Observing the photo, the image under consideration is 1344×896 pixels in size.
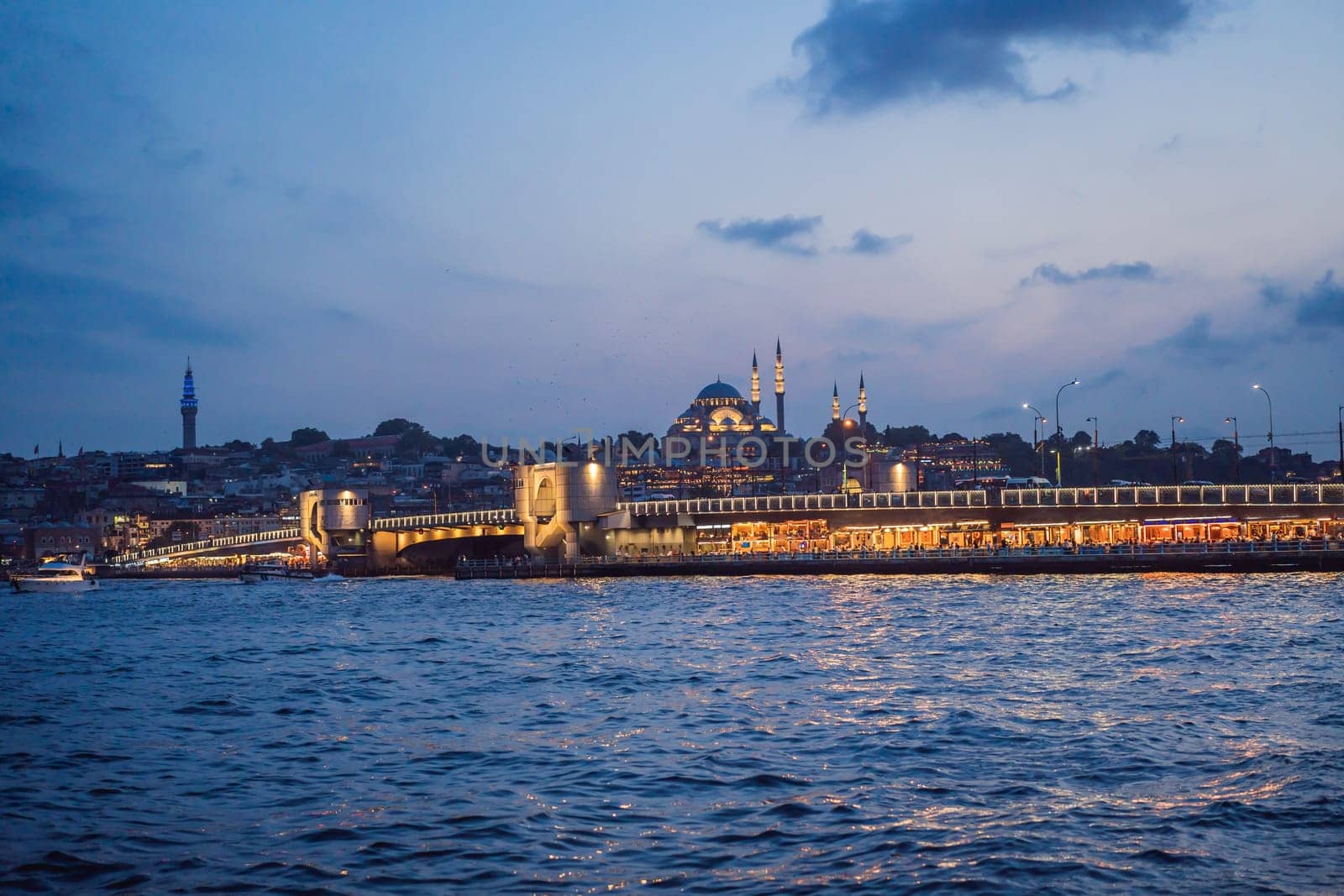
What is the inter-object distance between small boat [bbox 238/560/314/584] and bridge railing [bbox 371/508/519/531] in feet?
26.8

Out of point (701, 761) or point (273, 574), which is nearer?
point (701, 761)

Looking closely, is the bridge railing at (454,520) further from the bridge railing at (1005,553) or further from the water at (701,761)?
the water at (701,761)

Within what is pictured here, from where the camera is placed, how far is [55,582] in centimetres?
9975

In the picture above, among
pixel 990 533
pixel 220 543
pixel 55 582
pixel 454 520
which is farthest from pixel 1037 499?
pixel 220 543

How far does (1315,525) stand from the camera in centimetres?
8669

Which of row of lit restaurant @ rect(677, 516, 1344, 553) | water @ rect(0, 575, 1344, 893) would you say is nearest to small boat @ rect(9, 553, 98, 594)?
row of lit restaurant @ rect(677, 516, 1344, 553)

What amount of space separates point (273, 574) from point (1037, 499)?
6349 centimetres

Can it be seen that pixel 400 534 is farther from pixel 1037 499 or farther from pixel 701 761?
pixel 701 761

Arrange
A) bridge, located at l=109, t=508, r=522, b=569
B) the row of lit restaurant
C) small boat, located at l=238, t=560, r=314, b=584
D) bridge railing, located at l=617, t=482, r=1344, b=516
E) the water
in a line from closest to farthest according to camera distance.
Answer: the water, bridge railing, located at l=617, t=482, r=1344, b=516, the row of lit restaurant, bridge, located at l=109, t=508, r=522, b=569, small boat, located at l=238, t=560, r=314, b=584

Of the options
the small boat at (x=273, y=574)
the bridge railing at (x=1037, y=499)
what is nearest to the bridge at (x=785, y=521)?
the bridge railing at (x=1037, y=499)

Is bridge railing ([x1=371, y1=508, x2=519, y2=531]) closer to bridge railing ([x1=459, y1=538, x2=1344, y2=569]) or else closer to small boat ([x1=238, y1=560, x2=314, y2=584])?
small boat ([x1=238, y1=560, x2=314, y2=584])

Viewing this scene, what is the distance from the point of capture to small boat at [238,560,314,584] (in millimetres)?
111125

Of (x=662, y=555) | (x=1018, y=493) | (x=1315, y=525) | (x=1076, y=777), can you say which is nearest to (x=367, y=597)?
(x=662, y=555)

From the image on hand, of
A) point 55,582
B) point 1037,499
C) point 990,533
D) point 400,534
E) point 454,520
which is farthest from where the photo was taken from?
point 400,534
